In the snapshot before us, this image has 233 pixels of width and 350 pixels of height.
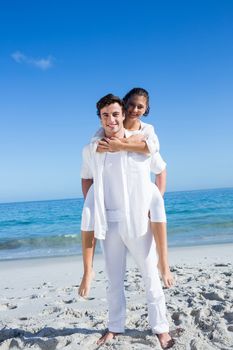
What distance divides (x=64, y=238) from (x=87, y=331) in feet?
37.4

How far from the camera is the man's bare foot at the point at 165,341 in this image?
11.2 feet

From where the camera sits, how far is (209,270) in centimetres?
687

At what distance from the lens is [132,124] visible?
3451 millimetres

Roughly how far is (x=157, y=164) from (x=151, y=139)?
0.86ft

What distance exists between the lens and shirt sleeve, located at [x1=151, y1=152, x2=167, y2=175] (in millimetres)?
3389

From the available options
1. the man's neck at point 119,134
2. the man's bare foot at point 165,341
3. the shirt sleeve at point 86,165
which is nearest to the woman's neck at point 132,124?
the man's neck at point 119,134

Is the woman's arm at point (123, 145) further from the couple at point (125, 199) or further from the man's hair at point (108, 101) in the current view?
the man's hair at point (108, 101)

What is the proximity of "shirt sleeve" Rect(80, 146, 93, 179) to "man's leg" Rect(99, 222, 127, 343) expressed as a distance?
45 cm

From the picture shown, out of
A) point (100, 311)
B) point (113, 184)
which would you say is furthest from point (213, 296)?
point (113, 184)

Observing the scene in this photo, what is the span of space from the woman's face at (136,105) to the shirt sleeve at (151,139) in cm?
15

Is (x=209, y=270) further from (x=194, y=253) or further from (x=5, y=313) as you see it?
(x=5, y=313)

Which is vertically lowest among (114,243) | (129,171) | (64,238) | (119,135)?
(64,238)

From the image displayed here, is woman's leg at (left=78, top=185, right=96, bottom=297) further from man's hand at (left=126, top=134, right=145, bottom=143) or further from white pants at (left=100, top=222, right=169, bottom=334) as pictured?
man's hand at (left=126, top=134, right=145, bottom=143)

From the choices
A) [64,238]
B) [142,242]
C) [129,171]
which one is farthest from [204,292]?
[64,238]
